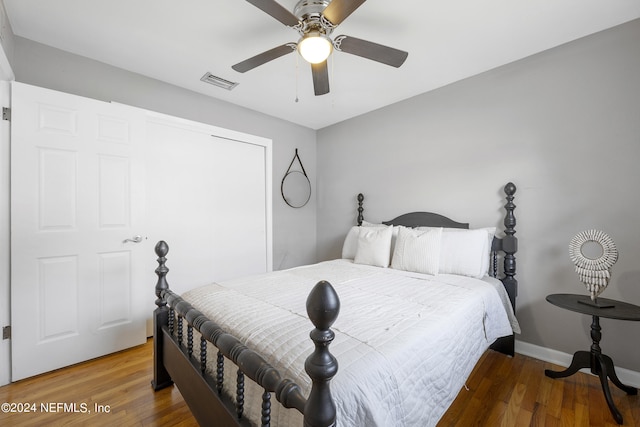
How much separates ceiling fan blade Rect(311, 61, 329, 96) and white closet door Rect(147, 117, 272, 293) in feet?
5.16

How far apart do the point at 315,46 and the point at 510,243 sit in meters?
2.16

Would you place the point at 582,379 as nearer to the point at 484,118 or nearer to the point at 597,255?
the point at 597,255

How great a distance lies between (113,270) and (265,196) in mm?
1829

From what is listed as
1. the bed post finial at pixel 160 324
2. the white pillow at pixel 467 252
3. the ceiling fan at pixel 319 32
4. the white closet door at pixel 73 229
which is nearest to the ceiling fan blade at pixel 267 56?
the ceiling fan at pixel 319 32

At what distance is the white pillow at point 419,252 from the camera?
2.39 meters

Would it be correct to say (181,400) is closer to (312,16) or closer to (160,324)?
(160,324)

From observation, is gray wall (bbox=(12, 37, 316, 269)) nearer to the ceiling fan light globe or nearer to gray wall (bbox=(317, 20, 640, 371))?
gray wall (bbox=(317, 20, 640, 371))

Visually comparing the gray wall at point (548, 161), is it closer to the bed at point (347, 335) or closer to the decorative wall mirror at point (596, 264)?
the bed at point (347, 335)

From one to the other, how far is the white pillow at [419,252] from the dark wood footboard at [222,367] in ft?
5.65

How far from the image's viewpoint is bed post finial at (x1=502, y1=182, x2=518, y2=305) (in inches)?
92.9

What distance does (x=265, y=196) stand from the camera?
3.72 meters

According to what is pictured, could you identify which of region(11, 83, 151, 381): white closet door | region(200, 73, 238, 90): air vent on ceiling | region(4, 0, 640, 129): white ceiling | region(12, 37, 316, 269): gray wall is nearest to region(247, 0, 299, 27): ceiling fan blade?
region(4, 0, 640, 129): white ceiling

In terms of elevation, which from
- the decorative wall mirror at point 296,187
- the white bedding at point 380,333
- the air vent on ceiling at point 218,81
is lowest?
the white bedding at point 380,333

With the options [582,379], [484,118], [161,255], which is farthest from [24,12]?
[582,379]
